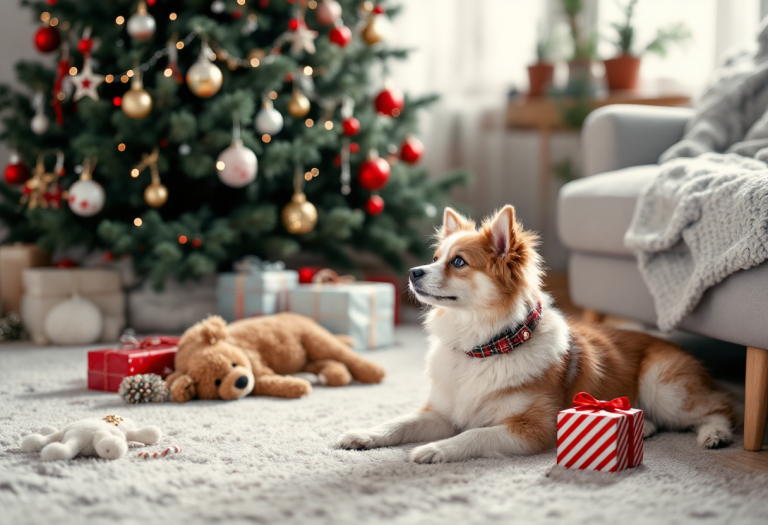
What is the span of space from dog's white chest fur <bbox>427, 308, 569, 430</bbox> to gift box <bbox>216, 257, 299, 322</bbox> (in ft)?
4.12

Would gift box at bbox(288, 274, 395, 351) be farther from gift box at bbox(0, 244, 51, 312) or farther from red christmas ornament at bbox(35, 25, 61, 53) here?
red christmas ornament at bbox(35, 25, 61, 53)

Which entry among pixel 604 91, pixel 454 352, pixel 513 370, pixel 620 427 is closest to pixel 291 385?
pixel 454 352

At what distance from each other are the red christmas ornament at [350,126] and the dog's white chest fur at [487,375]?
1.69 m

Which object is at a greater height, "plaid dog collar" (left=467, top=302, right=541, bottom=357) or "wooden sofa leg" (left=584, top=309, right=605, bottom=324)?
"plaid dog collar" (left=467, top=302, right=541, bottom=357)

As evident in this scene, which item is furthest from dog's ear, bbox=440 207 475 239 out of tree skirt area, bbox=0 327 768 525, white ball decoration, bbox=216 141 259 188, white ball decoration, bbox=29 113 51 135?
white ball decoration, bbox=29 113 51 135

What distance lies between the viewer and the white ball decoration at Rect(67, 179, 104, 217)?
2832 mm

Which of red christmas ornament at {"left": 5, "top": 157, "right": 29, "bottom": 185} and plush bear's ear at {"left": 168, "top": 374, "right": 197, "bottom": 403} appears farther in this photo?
red christmas ornament at {"left": 5, "top": 157, "right": 29, "bottom": 185}

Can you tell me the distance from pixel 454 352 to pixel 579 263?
1196mm

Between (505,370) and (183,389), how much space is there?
0.90 meters

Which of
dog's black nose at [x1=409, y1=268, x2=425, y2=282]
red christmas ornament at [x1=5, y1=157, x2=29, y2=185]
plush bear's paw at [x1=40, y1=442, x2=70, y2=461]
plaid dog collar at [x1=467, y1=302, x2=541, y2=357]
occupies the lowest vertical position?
plush bear's paw at [x1=40, y1=442, x2=70, y2=461]

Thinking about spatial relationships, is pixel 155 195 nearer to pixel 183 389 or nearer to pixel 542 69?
pixel 183 389

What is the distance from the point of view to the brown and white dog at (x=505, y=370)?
157cm

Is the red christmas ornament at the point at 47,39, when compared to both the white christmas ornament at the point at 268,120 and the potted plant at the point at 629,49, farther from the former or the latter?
the potted plant at the point at 629,49

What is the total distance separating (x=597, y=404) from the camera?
4.89 ft
